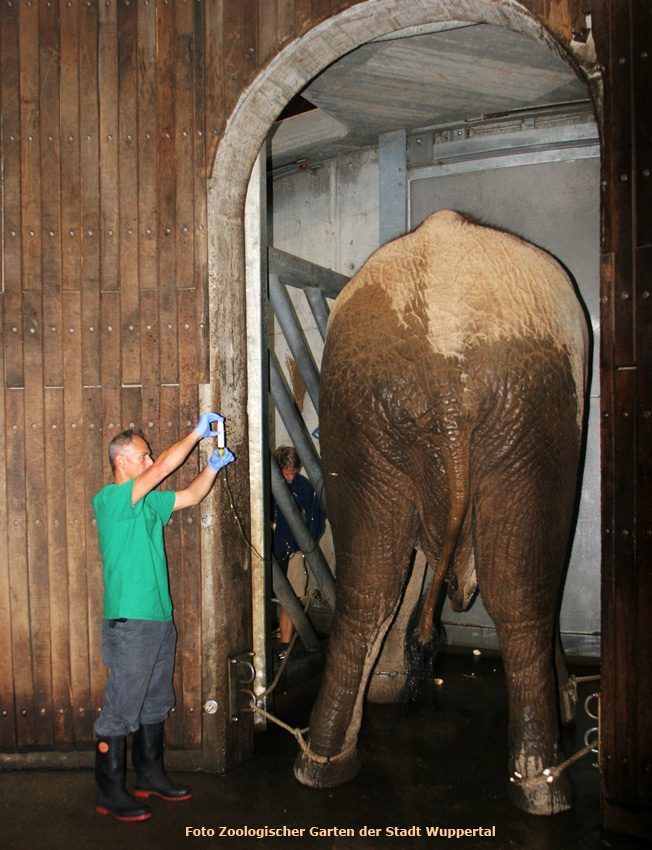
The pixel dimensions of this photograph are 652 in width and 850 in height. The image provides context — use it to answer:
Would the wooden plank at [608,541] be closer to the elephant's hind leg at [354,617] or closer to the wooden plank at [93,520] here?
the elephant's hind leg at [354,617]

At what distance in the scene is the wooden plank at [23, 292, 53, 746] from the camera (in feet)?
11.0

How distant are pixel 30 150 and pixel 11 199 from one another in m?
0.26

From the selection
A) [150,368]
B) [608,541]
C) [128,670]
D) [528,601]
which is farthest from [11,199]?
[608,541]

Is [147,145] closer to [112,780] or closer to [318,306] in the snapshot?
[318,306]

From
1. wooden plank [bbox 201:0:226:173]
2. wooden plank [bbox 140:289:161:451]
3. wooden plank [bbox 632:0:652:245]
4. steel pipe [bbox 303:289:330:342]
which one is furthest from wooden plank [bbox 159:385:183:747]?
wooden plank [bbox 632:0:652:245]

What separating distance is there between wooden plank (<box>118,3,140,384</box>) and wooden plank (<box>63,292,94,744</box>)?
0.24 metres

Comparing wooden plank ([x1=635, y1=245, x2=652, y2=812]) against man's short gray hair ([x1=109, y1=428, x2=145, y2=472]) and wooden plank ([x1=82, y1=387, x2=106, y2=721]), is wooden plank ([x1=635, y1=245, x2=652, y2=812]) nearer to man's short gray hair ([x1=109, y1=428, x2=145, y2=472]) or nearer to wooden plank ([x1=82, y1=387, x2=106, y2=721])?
man's short gray hair ([x1=109, y1=428, x2=145, y2=472])

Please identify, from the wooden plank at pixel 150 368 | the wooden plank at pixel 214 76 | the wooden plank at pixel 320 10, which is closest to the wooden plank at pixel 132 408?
the wooden plank at pixel 150 368

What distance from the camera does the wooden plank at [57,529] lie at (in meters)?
3.34

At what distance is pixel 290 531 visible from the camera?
5.01m

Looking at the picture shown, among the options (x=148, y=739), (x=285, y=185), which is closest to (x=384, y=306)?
(x=148, y=739)

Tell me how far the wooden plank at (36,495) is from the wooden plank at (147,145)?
587 millimetres

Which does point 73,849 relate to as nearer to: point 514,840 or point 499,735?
point 514,840

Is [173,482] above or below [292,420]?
below
